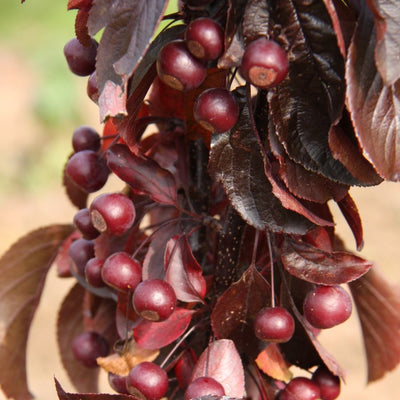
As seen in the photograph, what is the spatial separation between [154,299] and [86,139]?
22 cm

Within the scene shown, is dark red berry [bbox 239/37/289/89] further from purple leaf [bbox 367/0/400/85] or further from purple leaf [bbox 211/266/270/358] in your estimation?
purple leaf [bbox 211/266/270/358]

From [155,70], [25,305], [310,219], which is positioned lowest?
[25,305]

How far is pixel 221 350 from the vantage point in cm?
62

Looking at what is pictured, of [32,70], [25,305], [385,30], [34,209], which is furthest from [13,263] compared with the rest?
[32,70]

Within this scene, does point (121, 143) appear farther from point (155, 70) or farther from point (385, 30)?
point (385, 30)

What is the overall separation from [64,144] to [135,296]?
141 inches

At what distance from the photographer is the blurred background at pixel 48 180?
8.50ft

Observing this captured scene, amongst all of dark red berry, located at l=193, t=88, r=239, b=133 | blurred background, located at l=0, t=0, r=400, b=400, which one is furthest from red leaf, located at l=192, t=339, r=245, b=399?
blurred background, located at l=0, t=0, r=400, b=400

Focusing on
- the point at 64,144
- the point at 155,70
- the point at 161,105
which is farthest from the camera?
the point at 64,144

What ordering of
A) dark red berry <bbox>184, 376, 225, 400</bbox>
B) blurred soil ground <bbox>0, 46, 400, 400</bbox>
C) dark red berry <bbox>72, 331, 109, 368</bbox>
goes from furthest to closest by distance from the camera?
blurred soil ground <bbox>0, 46, 400, 400</bbox>, dark red berry <bbox>72, 331, 109, 368</bbox>, dark red berry <bbox>184, 376, 225, 400</bbox>

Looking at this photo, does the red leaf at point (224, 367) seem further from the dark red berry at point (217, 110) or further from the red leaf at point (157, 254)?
the dark red berry at point (217, 110)

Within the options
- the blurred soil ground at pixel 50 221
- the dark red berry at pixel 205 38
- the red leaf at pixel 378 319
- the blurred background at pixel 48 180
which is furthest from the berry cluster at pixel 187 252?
the blurred background at pixel 48 180

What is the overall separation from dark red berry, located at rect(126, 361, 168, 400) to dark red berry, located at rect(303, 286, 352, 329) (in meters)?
0.15

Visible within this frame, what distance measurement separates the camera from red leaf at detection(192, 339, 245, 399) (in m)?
0.60
